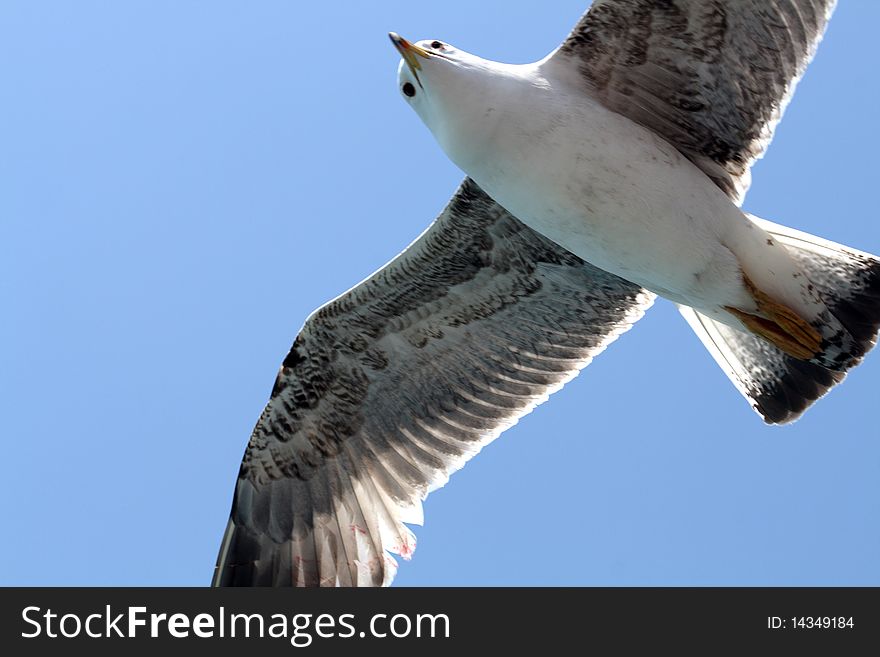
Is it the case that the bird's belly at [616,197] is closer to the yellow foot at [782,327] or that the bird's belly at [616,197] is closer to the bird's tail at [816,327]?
the yellow foot at [782,327]

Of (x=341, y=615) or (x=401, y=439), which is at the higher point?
(x=401, y=439)

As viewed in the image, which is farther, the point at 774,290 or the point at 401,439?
the point at 401,439

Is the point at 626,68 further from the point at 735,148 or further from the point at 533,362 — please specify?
the point at 533,362

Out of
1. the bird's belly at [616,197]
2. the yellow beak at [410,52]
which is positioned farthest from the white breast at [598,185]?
the yellow beak at [410,52]

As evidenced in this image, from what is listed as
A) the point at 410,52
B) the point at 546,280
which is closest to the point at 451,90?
the point at 410,52

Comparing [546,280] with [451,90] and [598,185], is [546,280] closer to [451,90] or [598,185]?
[598,185]

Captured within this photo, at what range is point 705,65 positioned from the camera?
22.4 feet

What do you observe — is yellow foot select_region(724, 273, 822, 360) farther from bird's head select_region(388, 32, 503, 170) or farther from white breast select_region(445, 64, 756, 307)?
bird's head select_region(388, 32, 503, 170)

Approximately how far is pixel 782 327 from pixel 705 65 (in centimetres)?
158

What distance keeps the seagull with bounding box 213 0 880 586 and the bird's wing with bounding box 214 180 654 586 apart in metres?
0.01

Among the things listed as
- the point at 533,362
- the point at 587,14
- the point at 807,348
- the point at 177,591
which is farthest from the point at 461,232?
the point at 177,591

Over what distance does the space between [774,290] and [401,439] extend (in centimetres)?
276

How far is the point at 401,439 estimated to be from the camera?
825cm

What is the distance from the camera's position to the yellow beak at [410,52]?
21.6 feet
